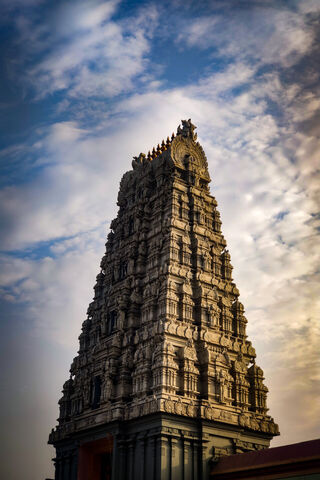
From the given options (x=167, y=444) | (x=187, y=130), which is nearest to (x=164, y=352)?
(x=167, y=444)

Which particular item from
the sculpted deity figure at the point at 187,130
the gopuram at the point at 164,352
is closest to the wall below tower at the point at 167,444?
the gopuram at the point at 164,352

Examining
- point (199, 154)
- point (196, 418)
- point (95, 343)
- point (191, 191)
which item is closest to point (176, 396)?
point (196, 418)

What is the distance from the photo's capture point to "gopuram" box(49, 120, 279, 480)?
30.4 meters

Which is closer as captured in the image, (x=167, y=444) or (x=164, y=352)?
(x=167, y=444)

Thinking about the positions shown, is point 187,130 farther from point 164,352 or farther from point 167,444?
point 167,444

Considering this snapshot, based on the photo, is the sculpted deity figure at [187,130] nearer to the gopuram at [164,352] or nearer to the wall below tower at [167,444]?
the gopuram at [164,352]

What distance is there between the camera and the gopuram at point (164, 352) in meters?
30.4

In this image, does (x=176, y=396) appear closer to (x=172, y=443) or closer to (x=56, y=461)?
(x=172, y=443)

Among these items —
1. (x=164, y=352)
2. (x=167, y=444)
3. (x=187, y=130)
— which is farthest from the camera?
(x=187, y=130)

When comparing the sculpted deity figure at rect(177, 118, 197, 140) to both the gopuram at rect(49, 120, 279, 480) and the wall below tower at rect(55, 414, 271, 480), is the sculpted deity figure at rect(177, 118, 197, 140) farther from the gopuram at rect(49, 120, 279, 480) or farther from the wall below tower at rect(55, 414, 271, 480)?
the wall below tower at rect(55, 414, 271, 480)

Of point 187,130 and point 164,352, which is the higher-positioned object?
point 187,130

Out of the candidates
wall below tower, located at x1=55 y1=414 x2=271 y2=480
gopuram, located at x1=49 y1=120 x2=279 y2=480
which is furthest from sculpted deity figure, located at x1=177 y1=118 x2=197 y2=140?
wall below tower, located at x1=55 y1=414 x2=271 y2=480

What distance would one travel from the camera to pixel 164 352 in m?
31.4

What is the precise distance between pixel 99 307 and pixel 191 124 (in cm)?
1558
